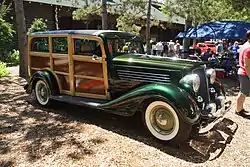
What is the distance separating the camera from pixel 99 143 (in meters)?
4.64

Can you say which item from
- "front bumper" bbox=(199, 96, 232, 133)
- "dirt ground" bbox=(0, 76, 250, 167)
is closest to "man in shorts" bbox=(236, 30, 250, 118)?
"dirt ground" bbox=(0, 76, 250, 167)

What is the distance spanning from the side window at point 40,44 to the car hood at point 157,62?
1856mm

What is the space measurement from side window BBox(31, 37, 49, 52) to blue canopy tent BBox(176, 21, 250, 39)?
8113 millimetres

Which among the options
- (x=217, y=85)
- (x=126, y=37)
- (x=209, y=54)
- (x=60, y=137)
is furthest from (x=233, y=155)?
(x=209, y=54)

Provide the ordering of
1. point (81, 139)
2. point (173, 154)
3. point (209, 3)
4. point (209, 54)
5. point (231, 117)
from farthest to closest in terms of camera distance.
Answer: point (209, 3) → point (209, 54) → point (231, 117) → point (81, 139) → point (173, 154)

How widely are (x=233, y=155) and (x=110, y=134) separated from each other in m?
1.97

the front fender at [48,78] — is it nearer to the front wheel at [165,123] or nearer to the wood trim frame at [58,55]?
the wood trim frame at [58,55]

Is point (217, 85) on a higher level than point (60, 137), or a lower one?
higher

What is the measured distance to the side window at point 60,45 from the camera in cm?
602

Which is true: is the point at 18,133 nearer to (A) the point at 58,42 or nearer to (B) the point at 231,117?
(A) the point at 58,42

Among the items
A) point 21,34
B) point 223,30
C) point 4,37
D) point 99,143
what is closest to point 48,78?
point 99,143

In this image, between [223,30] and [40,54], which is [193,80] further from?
[223,30]

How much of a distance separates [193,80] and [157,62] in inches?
29.2

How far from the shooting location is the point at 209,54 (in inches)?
517
